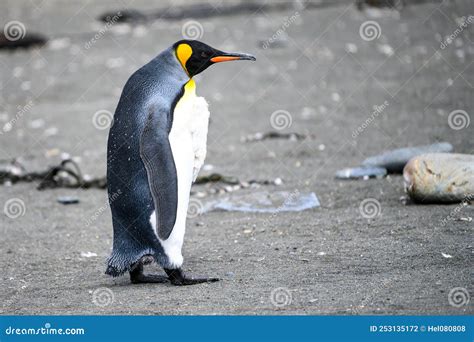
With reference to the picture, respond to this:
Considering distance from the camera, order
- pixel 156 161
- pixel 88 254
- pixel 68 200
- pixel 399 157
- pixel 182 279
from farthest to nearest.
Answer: pixel 68 200
pixel 399 157
pixel 88 254
pixel 182 279
pixel 156 161

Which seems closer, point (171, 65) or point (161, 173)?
point (161, 173)

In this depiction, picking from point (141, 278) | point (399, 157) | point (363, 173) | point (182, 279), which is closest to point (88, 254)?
point (141, 278)

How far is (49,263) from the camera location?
546cm

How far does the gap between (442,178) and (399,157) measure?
3.64ft

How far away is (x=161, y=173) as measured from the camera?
4.55 m

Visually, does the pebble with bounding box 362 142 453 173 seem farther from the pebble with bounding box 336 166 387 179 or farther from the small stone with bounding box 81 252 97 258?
the small stone with bounding box 81 252 97 258

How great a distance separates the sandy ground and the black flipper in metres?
0.42

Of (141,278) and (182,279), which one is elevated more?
(182,279)

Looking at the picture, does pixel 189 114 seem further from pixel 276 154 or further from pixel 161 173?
pixel 276 154

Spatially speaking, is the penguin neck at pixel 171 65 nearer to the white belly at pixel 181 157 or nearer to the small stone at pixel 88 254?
the white belly at pixel 181 157

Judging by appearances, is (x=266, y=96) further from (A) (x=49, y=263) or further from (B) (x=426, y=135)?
(A) (x=49, y=263)
